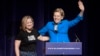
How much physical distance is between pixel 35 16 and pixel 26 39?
37 centimetres

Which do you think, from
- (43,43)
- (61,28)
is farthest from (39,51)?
(61,28)

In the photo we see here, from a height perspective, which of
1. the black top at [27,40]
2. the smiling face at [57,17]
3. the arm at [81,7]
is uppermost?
the arm at [81,7]

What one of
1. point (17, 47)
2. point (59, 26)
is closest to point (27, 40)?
point (17, 47)

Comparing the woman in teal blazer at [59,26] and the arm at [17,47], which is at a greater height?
the woman in teal blazer at [59,26]

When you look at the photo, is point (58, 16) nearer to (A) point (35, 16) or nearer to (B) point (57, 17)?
(B) point (57, 17)

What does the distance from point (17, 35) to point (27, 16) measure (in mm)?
239

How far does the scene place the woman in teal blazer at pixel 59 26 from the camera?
3.99 m

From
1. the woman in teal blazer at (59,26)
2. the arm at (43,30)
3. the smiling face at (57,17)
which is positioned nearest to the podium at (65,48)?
the woman in teal blazer at (59,26)

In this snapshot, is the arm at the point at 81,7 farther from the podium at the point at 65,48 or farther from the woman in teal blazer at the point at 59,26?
the podium at the point at 65,48

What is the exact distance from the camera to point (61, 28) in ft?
13.1

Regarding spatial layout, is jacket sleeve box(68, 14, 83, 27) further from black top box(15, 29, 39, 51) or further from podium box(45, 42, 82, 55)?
black top box(15, 29, 39, 51)

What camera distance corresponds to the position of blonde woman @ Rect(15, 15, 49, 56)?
149 inches

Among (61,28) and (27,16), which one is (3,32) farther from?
(61,28)

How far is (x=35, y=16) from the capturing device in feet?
13.3
